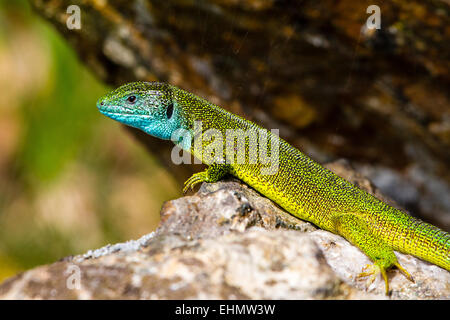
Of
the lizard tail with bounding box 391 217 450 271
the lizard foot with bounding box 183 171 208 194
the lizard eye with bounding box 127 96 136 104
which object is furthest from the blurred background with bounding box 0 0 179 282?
the lizard tail with bounding box 391 217 450 271

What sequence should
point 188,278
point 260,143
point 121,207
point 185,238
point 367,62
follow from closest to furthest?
1. point 188,278
2. point 185,238
3. point 260,143
4. point 367,62
5. point 121,207

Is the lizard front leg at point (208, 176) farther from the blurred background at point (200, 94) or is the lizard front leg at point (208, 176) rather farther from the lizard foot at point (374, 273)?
the lizard foot at point (374, 273)

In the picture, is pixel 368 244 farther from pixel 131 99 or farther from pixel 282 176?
pixel 131 99

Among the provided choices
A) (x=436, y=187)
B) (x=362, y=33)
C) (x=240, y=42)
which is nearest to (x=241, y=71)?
(x=240, y=42)

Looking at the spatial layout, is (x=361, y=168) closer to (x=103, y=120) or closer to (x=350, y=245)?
(x=350, y=245)

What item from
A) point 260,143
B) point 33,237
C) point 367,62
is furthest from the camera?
point 33,237

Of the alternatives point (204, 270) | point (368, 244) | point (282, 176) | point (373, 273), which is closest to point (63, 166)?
point (282, 176)

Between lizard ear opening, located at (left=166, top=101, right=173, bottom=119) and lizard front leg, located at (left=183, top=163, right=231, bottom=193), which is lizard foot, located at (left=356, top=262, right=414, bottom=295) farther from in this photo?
lizard ear opening, located at (left=166, top=101, right=173, bottom=119)
